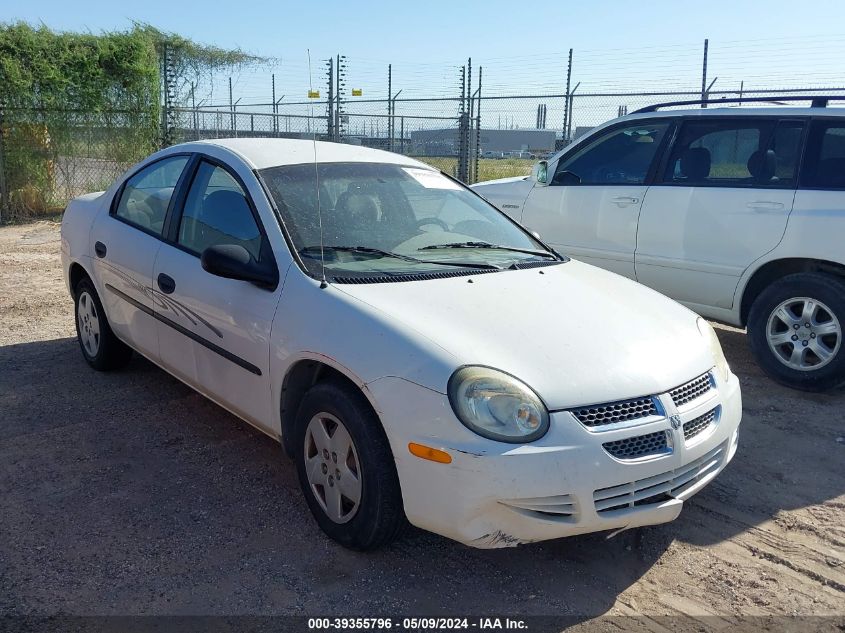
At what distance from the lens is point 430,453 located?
2859 mm

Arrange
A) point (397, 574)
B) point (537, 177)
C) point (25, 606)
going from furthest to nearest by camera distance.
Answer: point (537, 177) < point (397, 574) < point (25, 606)

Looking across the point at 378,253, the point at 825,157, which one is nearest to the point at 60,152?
the point at 378,253

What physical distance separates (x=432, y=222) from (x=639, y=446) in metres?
1.82

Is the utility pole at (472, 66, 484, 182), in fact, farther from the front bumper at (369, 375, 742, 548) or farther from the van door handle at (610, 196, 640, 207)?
the front bumper at (369, 375, 742, 548)

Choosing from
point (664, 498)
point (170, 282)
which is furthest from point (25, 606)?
point (664, 498)

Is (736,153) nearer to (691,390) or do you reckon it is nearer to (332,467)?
(691,390)

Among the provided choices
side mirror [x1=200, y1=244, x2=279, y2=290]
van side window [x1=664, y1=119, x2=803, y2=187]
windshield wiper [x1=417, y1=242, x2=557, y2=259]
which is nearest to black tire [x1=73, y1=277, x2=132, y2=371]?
side mirror [x1=200, y1=244, x2=279, y2=290]

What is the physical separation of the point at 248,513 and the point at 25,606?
100 centimetres

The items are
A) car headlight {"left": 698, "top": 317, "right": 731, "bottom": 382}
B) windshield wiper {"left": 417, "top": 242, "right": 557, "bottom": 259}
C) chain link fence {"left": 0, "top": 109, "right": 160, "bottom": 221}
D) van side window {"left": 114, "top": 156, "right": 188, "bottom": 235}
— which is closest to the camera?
car headlight {"left": 698, "top": 317, "right": 731, "bottom": 382}

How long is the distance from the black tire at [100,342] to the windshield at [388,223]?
207 centimetres

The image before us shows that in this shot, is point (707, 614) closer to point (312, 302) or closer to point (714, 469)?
point (714, 469)

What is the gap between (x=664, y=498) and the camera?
307 cm

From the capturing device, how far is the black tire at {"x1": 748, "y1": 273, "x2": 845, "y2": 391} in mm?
5238

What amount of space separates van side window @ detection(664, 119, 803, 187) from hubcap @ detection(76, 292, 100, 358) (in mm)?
4291
